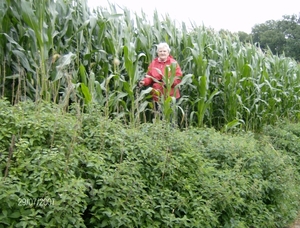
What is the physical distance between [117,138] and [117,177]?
479 mm

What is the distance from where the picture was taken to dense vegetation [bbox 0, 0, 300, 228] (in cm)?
267

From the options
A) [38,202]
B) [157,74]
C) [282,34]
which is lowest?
[38,202]

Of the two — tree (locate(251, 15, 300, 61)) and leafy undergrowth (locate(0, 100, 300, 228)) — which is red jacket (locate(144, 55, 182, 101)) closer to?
leafy undergrowth (locate(0, 100, 300, 228))

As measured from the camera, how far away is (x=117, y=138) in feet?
11.0

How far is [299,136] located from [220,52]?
2.43 meters

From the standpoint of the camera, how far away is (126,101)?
6.02 metres

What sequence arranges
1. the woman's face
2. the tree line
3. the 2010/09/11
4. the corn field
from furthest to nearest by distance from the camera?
the tree line, the woman's face, the corn field, the 2010/09/11

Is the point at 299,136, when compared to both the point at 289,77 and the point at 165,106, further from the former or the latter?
the point at 165,106

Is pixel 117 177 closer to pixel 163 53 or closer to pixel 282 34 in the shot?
pixel 163 53

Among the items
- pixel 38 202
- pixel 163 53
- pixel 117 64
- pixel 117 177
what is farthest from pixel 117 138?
pixel 163 53

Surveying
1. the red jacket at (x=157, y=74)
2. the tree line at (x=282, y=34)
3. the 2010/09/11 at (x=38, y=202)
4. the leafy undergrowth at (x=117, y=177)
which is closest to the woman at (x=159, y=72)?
the red jacket at (x=157, y=74)

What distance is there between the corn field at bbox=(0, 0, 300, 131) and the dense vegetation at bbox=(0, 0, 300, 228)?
21 mm

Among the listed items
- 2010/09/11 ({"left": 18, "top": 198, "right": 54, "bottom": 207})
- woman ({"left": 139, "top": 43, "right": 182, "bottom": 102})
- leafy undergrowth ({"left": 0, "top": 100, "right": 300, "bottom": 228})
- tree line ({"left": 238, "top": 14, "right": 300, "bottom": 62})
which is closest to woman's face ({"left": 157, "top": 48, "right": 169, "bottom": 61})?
woman ({"left": 139, "top": 43, "right": 182, "bottom": 102})

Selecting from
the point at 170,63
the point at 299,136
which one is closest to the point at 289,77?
the point at 299,136
